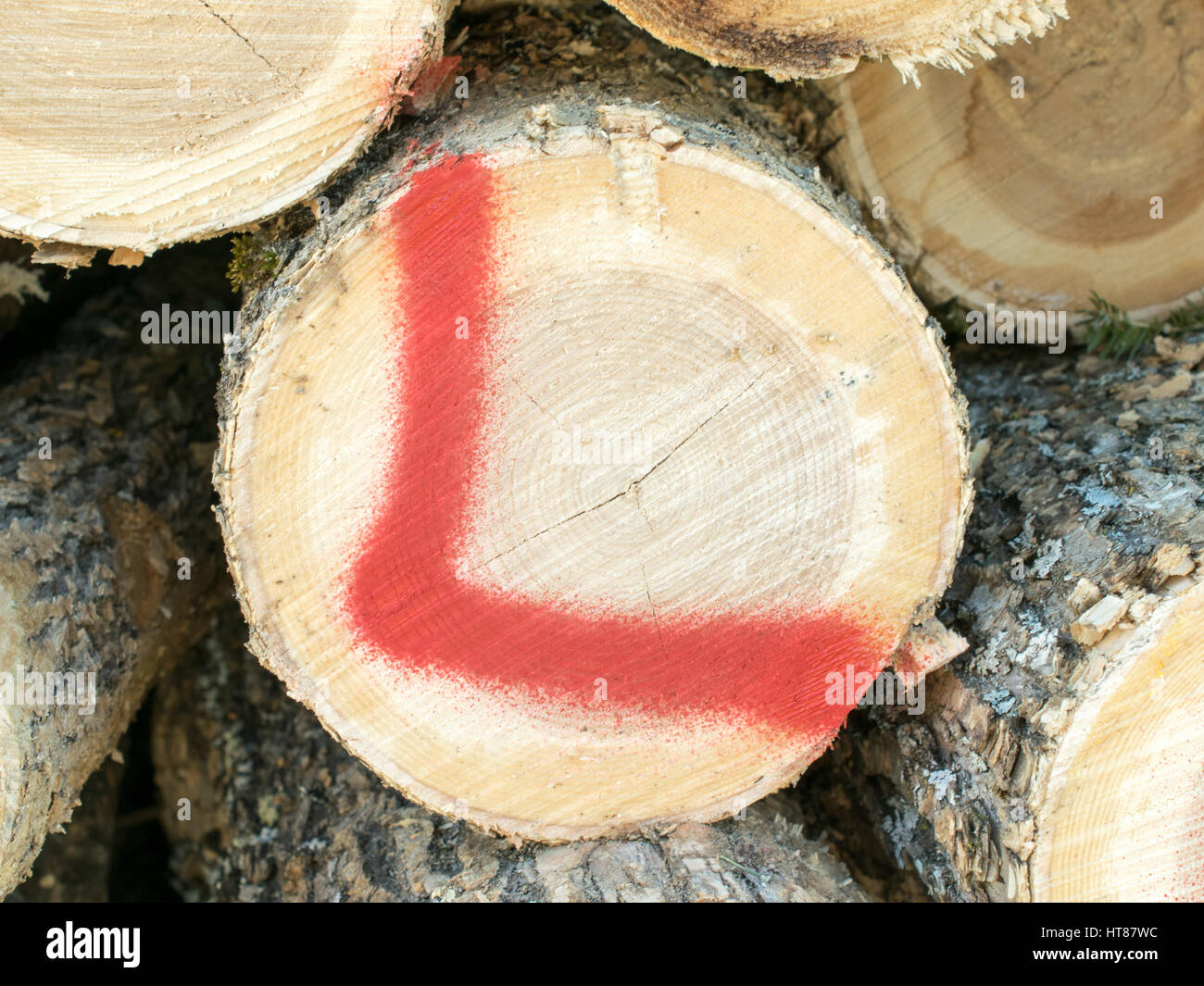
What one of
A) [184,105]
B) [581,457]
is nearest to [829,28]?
[581,457]

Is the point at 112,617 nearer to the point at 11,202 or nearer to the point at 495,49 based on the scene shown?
the point at 11,202

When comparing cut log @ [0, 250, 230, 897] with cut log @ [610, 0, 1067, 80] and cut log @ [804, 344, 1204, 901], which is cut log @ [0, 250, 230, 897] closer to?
cut log @ [610, 0, 1067, 80]

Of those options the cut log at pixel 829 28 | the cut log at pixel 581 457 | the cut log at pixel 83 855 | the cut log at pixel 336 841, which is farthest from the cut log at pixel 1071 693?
the cut log at pixel 83 855

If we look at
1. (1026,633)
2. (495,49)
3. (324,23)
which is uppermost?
(495,49)

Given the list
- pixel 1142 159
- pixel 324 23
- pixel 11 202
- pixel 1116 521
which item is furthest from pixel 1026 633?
pixel 11 202

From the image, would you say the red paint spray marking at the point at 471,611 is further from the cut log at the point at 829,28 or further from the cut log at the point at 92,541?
the cut log at the point at 92,541
